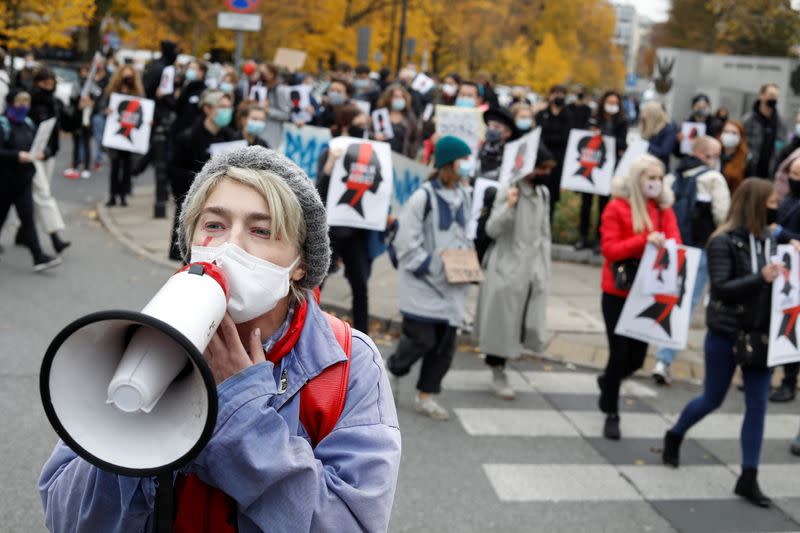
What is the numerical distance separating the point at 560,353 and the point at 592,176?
3965mm

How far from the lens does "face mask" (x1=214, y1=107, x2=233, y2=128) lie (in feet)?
30.0

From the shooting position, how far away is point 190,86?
464 inches

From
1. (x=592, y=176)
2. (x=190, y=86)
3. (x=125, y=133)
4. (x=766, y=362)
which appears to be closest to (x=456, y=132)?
(x=592, y=176)

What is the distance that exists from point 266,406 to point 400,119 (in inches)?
398

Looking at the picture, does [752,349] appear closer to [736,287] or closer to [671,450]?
[736,287]

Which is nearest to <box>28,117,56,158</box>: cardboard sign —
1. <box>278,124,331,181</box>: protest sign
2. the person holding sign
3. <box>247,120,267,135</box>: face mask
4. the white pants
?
the white pants

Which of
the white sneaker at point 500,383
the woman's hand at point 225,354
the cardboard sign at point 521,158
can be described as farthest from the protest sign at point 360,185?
the woman's hand at point 225,354

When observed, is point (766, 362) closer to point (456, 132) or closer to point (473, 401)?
point (473, 401)

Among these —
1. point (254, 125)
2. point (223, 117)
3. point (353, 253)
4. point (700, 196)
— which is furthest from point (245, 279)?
point (223, 117)

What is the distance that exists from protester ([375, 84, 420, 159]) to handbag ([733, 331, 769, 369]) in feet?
22.0

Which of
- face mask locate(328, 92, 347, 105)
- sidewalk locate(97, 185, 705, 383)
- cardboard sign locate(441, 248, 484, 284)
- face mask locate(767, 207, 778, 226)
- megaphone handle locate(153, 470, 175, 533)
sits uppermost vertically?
face mask locate(328, 92, 347, 105)

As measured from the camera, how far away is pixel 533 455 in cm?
581

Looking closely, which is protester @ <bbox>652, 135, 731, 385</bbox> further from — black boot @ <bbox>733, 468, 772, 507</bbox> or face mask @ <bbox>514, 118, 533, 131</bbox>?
face mask @ <bbox>514, 118, 533, 131</bbox>

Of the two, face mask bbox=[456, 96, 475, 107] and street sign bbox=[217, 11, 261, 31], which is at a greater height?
street sign bbox=[217, 11, 261, 31]
